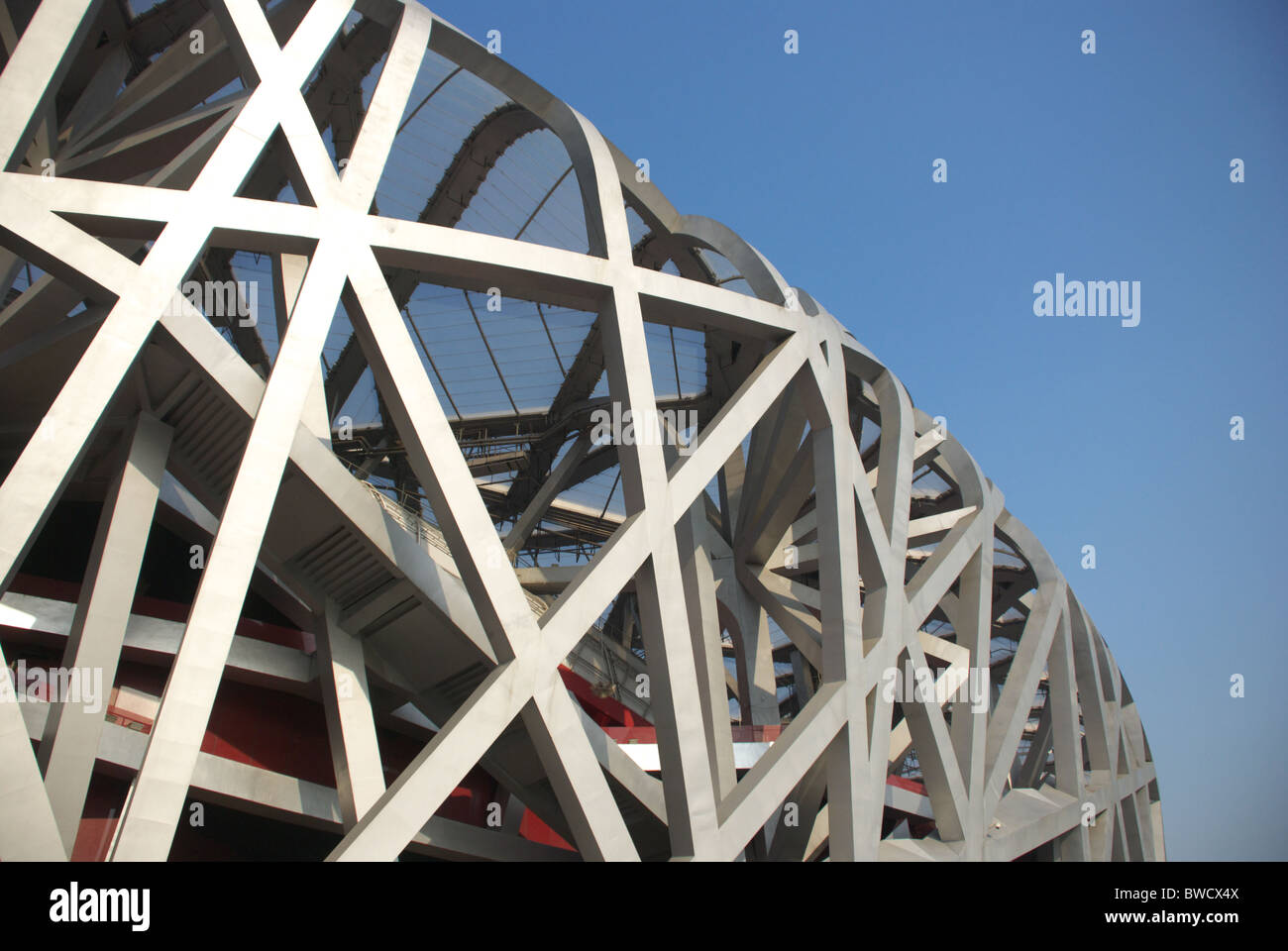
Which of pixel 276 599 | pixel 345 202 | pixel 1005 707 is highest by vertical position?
pixel 345 202

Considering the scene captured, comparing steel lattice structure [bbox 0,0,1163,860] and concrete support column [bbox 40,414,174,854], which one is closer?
steel lattice structure [bbox 0,0,1163,860]

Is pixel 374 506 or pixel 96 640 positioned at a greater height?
pixel 374 506

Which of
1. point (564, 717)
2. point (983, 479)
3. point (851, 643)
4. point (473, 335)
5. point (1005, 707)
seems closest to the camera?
point (564, 717)

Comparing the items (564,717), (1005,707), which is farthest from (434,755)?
(1005,707)

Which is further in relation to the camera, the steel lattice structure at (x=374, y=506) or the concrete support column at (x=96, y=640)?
the concrete support column at (x=96, y=640)

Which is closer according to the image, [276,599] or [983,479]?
[276,599]

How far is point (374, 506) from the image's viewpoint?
11250 millimetres

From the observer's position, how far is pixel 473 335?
26.7 metres

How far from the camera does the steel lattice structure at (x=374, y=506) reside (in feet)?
28.0

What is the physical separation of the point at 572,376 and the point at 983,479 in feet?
37.9

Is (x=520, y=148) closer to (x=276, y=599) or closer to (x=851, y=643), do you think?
(x=276, y=599)

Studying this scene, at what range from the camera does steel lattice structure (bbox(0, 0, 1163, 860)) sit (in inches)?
336

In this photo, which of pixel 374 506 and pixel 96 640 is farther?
pixel 374 506
